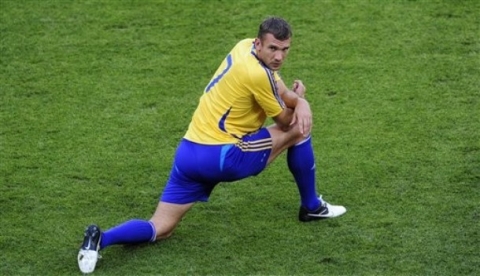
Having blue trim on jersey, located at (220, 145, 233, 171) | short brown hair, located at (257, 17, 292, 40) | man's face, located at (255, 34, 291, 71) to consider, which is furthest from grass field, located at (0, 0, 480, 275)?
short brown hair, located at (257, 17, 292, 40)

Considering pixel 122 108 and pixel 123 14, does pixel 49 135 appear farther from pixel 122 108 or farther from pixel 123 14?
pixel 123 14

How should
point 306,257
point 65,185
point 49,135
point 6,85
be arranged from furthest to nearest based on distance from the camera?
point 6,85, point 49,135, point 65,185, point 306,257

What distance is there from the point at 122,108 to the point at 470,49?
2856mm

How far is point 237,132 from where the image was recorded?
6.96 meters

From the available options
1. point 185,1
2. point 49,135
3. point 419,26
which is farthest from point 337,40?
point 49,135

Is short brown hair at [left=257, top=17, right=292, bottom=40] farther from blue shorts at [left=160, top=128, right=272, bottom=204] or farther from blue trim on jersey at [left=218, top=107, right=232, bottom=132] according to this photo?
Result: blue shorts at [left=160, top=128, right=272, bottom=204]

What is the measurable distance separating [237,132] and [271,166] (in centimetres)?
111

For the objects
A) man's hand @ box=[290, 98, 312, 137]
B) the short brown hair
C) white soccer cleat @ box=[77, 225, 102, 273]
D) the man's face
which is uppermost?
the short brown hair

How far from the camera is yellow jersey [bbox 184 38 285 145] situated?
681cm

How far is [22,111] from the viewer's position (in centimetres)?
880

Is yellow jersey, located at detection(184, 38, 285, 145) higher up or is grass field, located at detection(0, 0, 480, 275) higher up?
yellow jersey, located at detection(184, 38, 285, 145)

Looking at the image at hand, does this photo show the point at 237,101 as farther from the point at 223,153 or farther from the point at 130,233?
the point at 130,233

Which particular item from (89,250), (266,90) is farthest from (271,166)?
(89,250)

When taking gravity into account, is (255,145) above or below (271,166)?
above
